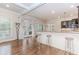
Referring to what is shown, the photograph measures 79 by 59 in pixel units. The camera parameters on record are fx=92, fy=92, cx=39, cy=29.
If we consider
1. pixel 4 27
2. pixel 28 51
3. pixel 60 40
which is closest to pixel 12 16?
pixel 4 27

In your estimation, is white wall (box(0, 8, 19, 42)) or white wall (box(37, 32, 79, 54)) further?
white wall (box(0, 8, 19, 42))

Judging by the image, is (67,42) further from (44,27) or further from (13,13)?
(13,13)

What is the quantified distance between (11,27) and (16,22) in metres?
0.68

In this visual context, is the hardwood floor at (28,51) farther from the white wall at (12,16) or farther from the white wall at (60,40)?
the white wall at (12,16)

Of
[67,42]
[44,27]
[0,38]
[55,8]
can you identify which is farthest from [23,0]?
→ [0,38]

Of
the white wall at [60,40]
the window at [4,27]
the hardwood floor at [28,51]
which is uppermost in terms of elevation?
the window at [4,27]

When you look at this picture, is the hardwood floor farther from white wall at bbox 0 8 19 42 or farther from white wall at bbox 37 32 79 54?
white wall at bbox 0 8 19 42

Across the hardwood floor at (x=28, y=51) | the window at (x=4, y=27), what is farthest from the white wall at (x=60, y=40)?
the window at (x=4, y=27)

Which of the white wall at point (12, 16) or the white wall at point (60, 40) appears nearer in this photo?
the white wall at point (60, 40)

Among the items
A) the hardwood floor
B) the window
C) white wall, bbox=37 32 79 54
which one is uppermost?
the window

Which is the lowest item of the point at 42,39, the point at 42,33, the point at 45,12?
the point at 42,39

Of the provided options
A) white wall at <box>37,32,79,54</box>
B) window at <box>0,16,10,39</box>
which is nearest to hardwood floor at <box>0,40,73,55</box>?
white wall at <box>37,32,79,54</box>

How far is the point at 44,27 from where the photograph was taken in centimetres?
661

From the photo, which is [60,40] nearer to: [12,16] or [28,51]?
[28,51]
